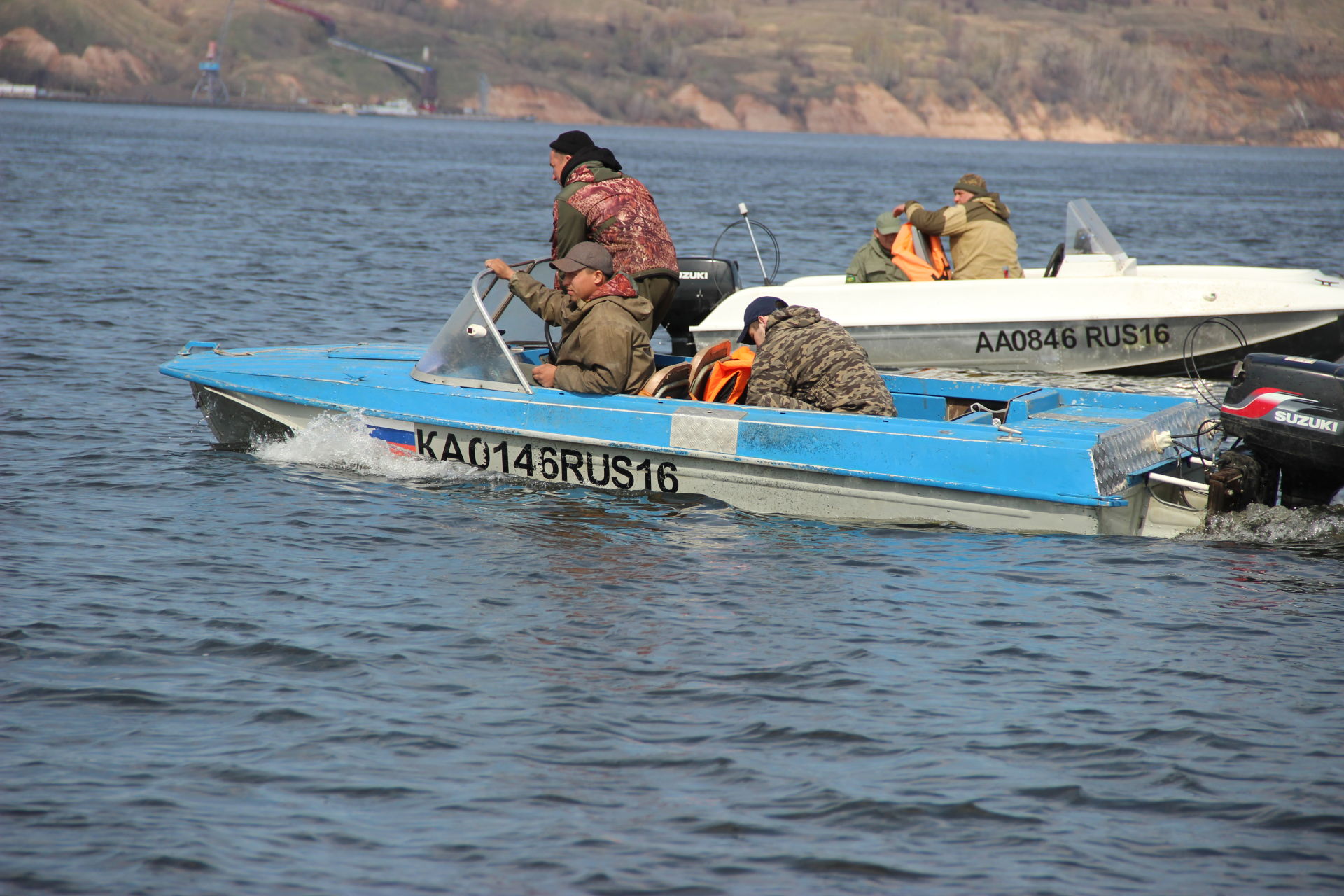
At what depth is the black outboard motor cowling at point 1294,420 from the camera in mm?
6512

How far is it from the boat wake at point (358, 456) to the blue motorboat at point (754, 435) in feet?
0.19

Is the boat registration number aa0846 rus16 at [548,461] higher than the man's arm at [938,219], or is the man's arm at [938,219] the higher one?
the man's arm at [938,219]

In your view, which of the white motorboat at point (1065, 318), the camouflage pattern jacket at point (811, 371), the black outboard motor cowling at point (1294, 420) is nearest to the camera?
the black outboard motor cowling at point (1294, 420)

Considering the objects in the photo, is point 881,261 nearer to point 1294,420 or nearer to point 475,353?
point 475,353

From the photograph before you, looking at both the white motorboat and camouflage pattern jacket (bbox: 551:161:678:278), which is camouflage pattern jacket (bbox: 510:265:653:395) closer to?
camouflage pattern jacket (bbox: 551:161:678:278)

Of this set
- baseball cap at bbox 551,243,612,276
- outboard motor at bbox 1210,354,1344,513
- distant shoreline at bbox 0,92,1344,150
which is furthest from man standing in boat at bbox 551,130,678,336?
distant shoreline at bbox 0,92,1344,150

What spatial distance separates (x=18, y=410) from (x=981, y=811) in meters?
8.64

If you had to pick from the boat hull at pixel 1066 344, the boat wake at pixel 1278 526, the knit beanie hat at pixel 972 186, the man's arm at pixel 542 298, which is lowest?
the boat wake at pixel 1278 526

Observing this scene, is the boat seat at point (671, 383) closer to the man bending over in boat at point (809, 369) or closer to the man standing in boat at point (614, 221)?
the man standing in boat at point (614, 221)

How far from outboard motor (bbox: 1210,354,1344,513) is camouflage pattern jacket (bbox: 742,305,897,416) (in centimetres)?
182

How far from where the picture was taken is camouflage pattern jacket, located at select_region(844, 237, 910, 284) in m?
12.9

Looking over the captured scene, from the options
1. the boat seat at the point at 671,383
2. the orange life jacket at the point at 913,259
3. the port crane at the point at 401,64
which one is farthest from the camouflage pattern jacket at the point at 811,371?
the port crane at the point at 401,64

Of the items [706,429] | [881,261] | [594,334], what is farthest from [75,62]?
[706,429]

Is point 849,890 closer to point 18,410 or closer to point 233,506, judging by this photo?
point 233,506
